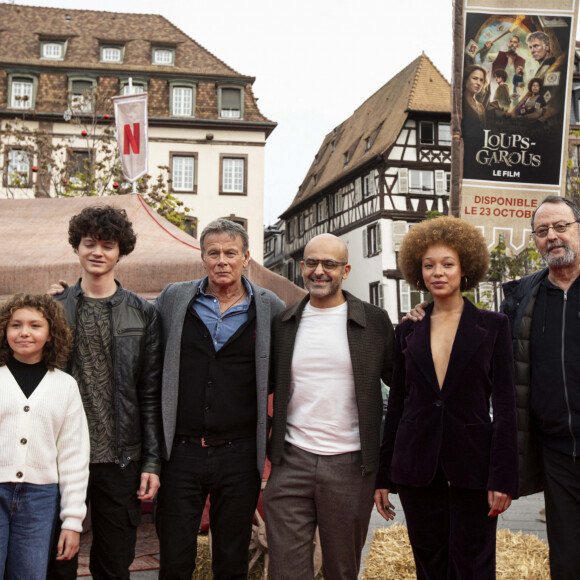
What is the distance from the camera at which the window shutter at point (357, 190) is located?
31375mm

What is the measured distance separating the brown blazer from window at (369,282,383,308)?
974 inches

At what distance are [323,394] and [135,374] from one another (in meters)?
0.90

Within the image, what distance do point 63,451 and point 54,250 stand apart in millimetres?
3306

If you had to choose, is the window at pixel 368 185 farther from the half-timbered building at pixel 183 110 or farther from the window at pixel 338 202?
the half-timbered building at pixel 183 110

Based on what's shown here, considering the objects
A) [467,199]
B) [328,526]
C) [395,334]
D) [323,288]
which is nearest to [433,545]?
[328,526]

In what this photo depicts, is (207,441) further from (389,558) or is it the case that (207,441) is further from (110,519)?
(389,558)

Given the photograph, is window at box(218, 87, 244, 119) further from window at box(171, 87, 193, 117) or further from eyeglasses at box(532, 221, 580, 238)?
eyeglasses at box(532, 221, 580, 238)

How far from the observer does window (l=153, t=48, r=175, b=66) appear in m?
30.2

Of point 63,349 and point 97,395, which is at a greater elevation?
point 63,349

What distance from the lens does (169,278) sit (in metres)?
5.93

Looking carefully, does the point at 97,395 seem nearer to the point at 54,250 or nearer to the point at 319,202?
the point at 54,250

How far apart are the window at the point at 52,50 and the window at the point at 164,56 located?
12.4ft

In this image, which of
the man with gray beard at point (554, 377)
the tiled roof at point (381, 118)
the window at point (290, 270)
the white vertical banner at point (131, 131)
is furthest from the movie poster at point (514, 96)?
the window at point (290, 270)

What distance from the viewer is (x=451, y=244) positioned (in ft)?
11.4
